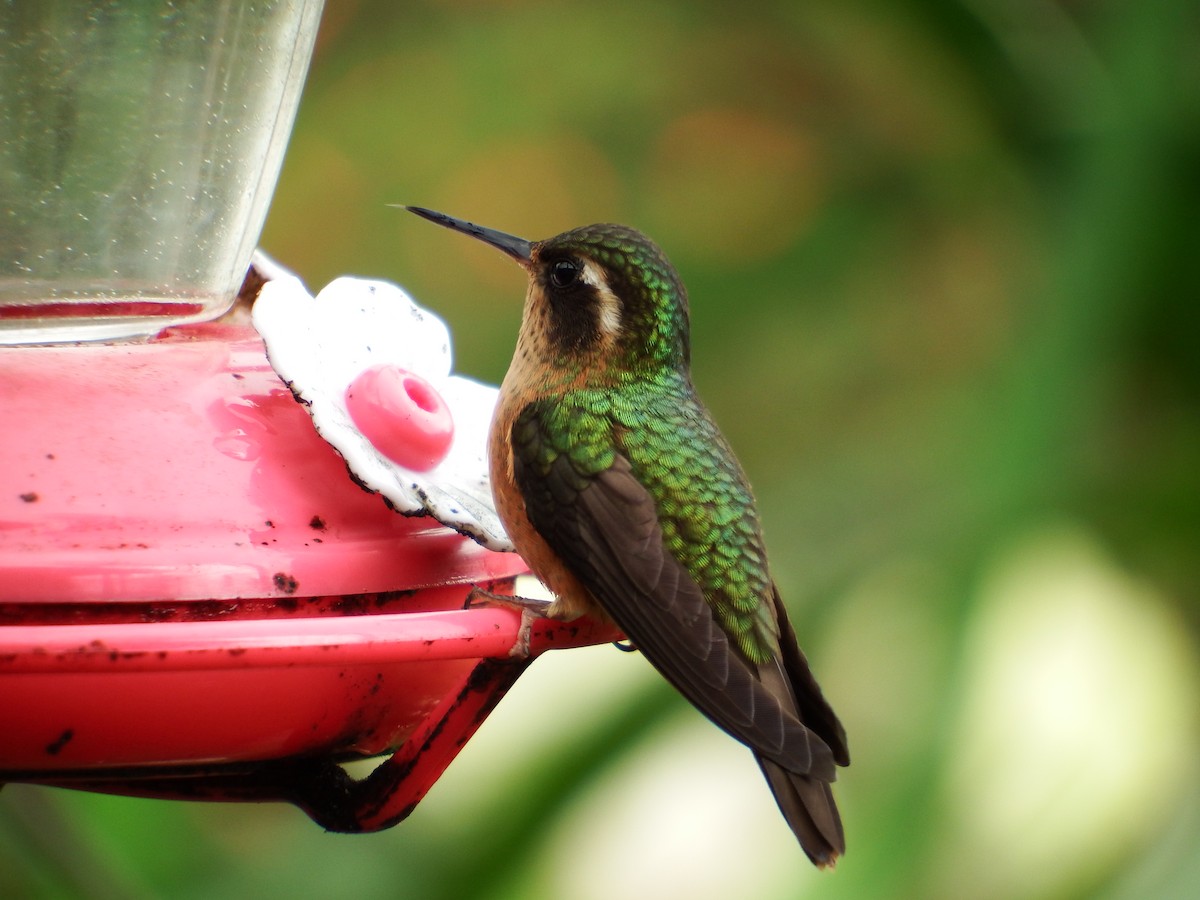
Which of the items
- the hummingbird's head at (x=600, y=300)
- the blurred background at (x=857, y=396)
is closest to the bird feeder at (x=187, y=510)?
the hummingbird's head at (x=600, y=300)

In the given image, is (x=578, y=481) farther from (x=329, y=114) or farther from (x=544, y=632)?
(x=329, y=114)

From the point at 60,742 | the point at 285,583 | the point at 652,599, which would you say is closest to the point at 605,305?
the point at 652,599

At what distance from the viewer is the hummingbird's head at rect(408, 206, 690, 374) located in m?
2.34

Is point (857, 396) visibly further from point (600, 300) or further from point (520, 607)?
point (520, 607)

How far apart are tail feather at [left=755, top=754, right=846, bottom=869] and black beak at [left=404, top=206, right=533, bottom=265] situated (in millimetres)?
852

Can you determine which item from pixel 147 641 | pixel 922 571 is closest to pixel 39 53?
pixel 147 641

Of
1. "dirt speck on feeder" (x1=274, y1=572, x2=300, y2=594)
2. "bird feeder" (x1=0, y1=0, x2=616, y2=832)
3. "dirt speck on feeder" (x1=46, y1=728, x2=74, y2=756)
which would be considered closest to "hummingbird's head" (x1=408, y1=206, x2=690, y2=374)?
"bird feeder" (x1=0, y1=0, x2=616, y2=832)

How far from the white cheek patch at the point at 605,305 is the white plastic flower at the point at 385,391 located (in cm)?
29

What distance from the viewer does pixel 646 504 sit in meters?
2.11

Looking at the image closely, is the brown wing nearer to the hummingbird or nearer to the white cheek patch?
the hummingbird

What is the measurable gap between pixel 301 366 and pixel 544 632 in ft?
1.32

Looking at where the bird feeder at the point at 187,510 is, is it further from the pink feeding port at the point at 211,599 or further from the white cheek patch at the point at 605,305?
the white cheek patch at the point at 605,305

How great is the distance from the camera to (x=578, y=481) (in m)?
2.03

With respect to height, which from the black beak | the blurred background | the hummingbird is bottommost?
the blurred background
